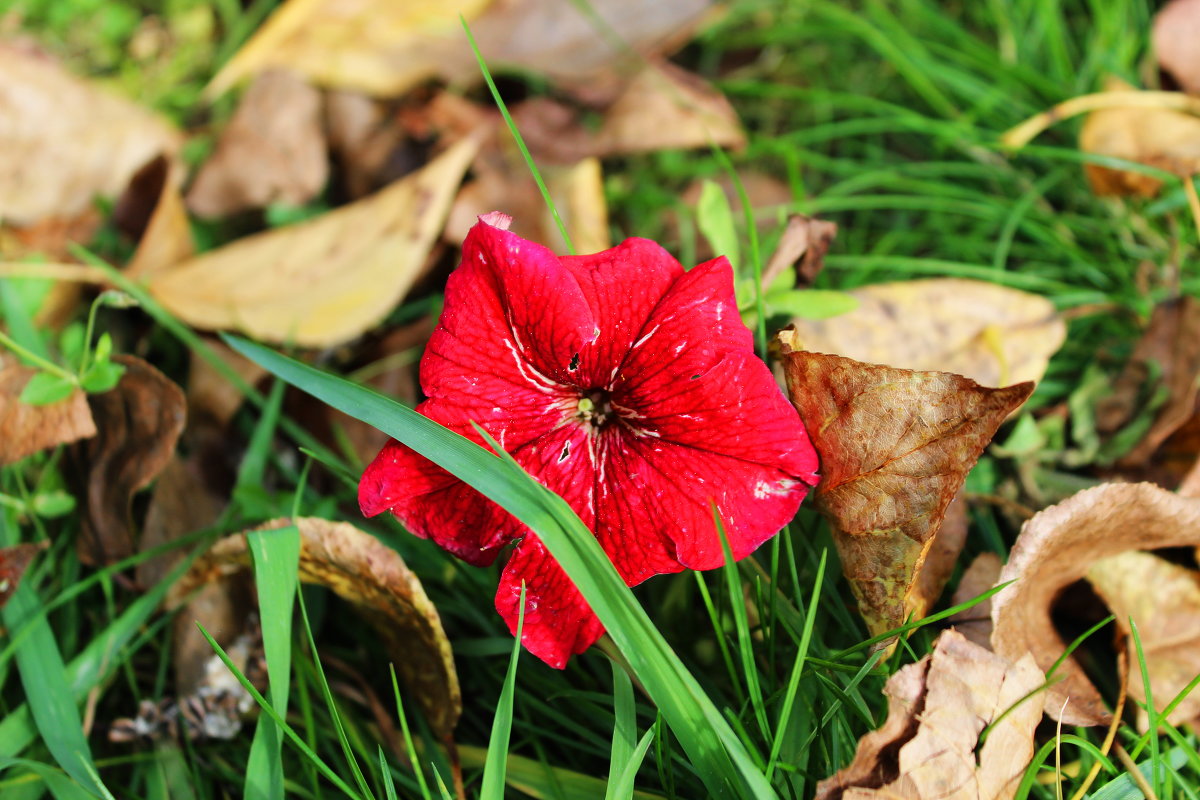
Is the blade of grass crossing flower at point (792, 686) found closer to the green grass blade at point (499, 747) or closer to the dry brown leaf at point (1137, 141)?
the green grass blade at point (499, 747)

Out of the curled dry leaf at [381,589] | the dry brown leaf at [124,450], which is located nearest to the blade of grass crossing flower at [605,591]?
the curled dry leaf at [381,589]

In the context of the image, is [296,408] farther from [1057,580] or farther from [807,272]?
[1057,580]

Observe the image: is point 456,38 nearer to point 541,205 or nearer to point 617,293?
point 541,205

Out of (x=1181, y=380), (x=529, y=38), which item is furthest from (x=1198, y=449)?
(x=529, y=38)

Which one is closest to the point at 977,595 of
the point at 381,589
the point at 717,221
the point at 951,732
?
the point at 951,732

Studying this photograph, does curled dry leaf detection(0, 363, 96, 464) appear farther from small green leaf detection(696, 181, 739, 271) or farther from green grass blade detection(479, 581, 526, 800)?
→ small green leaf detection(696, 181, 739, 271)
